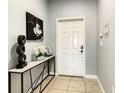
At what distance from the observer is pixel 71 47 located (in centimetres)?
398

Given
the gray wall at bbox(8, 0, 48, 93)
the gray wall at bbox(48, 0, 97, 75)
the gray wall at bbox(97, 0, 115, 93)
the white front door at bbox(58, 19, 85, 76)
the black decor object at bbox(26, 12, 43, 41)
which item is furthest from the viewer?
the white front door at bbox(58, 19, 85, 76)

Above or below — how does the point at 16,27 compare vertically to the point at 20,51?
above

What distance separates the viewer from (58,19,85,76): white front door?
3.88 m

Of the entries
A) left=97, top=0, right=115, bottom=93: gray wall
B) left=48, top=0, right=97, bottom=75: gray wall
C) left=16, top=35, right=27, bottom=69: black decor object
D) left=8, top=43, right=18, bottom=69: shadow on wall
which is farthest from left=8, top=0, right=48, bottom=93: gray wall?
left=97, top=0, right=115, bottom=93: gray wall

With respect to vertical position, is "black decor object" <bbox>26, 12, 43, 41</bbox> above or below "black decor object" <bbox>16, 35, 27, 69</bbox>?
above

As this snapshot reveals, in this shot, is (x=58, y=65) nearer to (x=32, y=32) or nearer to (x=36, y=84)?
(x=36, y=84)

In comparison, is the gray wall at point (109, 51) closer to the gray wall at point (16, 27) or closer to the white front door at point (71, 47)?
the white front door at point (71, 47)

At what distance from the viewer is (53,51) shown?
159 inches

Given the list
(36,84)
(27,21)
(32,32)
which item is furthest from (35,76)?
(27,21)

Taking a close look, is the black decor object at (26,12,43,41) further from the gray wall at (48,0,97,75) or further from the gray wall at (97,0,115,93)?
the gray wall at (97,0,115,93)

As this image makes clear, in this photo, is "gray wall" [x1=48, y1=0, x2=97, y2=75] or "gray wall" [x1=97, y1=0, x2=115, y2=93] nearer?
"gray wall" [x1=97, y1=0, x2=115, y2=93]

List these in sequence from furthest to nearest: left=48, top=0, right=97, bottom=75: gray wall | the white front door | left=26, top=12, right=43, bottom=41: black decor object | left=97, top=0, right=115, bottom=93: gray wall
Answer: the white front door → left=48, top=0, right=97, bottom=75: gray wall → left=26, top=12, right=43, bottom=41: black decor object → left=97, top=0, right=115, bottom=93: gray wall

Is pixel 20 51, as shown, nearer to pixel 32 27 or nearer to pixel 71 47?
pixel 32 27

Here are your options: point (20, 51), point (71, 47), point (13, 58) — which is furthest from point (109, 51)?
point (71, 47)
